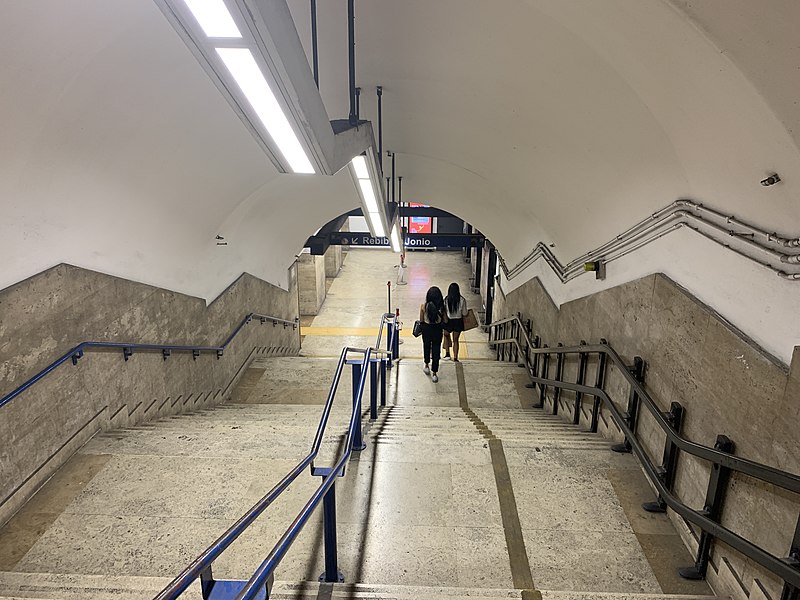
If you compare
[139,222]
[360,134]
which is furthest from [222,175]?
[360,134]

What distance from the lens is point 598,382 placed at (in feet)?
13.3

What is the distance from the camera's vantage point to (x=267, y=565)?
1489 mm

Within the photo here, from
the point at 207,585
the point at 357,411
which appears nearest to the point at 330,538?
the point at 207,585

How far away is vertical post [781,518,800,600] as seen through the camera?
5.90 feet

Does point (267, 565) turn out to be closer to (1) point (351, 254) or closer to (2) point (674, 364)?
(2) point (674, 364)

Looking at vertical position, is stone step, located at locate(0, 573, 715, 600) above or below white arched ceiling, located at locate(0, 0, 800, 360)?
below

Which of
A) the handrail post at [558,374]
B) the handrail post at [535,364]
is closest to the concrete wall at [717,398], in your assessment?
the handrail post at [558,374]

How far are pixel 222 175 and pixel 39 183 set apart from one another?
2.03 metres

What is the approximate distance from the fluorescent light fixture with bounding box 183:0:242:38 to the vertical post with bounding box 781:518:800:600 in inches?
99.4

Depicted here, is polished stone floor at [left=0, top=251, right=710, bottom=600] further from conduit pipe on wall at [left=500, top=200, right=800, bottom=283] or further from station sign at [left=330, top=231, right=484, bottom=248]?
station sign at [left=330, top=231, right=484, bottom=248]

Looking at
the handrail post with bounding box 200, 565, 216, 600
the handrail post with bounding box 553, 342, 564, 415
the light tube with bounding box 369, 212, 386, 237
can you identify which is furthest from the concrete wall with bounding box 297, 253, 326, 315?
the handrail post with bounding box 200, 565, 216, 600

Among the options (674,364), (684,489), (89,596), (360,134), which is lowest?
(89,596)

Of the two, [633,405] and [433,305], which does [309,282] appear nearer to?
[433,305]

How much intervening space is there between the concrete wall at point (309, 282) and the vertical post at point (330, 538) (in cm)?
1224
